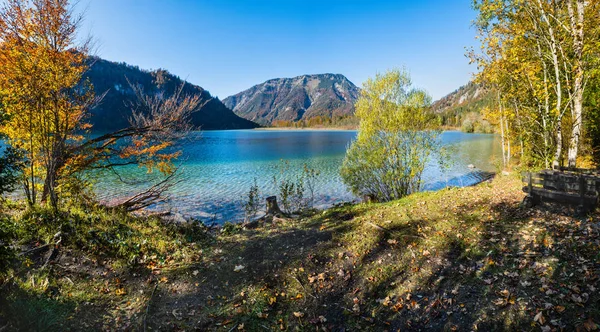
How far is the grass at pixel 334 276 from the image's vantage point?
17.7ft

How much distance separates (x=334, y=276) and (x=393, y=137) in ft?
40.8

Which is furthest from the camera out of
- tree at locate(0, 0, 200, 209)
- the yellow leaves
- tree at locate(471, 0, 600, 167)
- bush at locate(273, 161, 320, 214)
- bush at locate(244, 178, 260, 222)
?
bush at locate(273, 161, 320, 214)

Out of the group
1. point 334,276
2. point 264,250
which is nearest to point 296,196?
point 264,250

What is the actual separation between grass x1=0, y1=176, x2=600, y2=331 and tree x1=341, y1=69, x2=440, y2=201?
7424 mm

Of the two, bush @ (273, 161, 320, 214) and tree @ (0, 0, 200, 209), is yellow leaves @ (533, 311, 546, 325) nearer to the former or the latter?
bush @ (273, 161, 320, 214)

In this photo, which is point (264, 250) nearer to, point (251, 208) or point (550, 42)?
point (251, 208)

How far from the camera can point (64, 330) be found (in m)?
5.24

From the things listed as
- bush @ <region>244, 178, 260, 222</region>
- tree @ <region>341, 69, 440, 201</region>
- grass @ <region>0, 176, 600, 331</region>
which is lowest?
bush @ <region>244, 178, 260, 222</region>

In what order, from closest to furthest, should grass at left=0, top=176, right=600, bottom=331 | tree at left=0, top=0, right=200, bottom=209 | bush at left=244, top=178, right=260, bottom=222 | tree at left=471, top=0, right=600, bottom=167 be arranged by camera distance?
grass at left=0, top=176, right=600, bottom=331 < tree at left=0, top=0, right=200, bottom=209 < tree at left=471, top=0, right=600, bottom=167 < bush at left=244, top=178, right=260, bottom=222

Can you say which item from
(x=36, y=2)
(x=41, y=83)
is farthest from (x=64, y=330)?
(x=36, y=2)

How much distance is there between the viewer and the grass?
17.7 feet

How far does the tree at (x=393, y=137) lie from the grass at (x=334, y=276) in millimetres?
7424

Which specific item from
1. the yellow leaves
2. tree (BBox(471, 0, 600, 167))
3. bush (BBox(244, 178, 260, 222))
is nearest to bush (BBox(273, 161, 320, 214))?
bush (BBox(244, 178, 260, 222))

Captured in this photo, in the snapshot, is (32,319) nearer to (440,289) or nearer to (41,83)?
(440,289)
